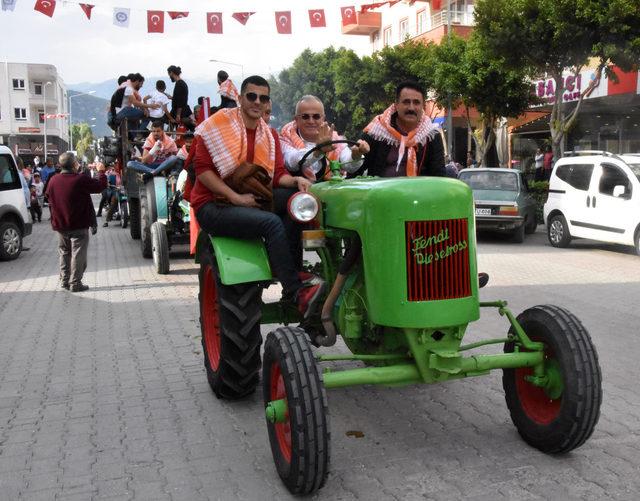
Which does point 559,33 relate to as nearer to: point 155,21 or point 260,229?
point 155,21

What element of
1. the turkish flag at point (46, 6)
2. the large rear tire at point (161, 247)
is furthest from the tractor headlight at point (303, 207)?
the turkish flag at point (46, 6)

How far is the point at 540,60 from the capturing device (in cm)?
1725

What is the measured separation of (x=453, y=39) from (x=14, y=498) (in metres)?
22.9

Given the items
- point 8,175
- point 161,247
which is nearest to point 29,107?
point 8,175

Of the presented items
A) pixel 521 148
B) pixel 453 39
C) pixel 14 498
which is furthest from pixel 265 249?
pixel 521 148

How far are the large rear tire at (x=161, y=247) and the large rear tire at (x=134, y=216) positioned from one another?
3686 millimetres

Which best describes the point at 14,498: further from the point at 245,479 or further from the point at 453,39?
the point at 453,39

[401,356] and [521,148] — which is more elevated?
[521,148]

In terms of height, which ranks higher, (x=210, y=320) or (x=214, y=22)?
(x=214, y=22)

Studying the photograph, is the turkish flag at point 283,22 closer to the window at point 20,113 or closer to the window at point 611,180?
the window at point 611,180

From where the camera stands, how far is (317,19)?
1784 cm

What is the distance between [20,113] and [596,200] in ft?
255

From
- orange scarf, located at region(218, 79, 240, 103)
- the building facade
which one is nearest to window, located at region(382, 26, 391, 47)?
orange scarf, located at region(218, 79, 240, 103)

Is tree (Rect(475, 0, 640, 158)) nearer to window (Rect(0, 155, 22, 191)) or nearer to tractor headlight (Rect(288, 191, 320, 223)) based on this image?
window (Rect(0, 155, 22, 191))
